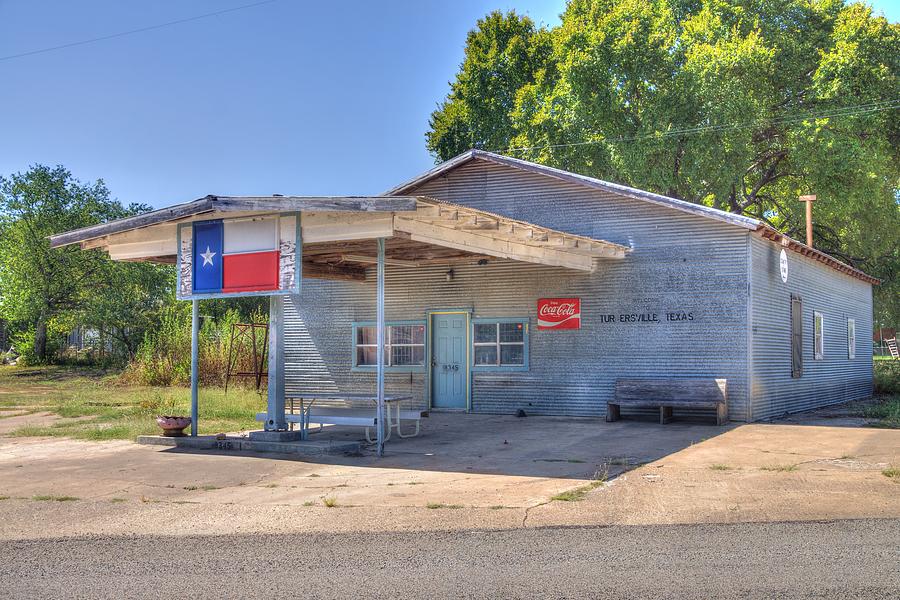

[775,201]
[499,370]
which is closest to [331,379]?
[499,370]

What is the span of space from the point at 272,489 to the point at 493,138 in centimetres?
3364

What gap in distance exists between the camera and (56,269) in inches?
1458

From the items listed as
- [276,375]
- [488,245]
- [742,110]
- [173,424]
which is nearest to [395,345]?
[488,245]

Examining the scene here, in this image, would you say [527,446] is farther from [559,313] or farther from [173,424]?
[173,424]

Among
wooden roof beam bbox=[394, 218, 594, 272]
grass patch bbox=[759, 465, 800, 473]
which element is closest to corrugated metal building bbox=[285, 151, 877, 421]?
wooden roof beam bbox=[394, 218, 594, 272]

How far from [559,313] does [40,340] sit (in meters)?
27.8

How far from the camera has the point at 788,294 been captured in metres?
18.1

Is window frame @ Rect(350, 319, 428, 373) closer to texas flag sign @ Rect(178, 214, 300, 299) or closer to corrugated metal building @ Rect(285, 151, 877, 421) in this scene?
corrugated metal building @ Rect(285, 151, 877, 421)

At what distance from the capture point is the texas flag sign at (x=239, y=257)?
11.7m

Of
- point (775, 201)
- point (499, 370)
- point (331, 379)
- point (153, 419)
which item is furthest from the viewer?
point (775, 201)

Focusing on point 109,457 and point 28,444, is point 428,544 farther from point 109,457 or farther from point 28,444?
point 28,444

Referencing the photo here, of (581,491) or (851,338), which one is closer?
(581,491)

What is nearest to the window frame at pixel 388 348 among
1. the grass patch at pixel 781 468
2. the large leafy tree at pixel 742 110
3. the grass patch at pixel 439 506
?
the grass patch at pixel 781 468

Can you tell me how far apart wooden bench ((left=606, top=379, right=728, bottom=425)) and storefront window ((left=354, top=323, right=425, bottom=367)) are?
465 cm
